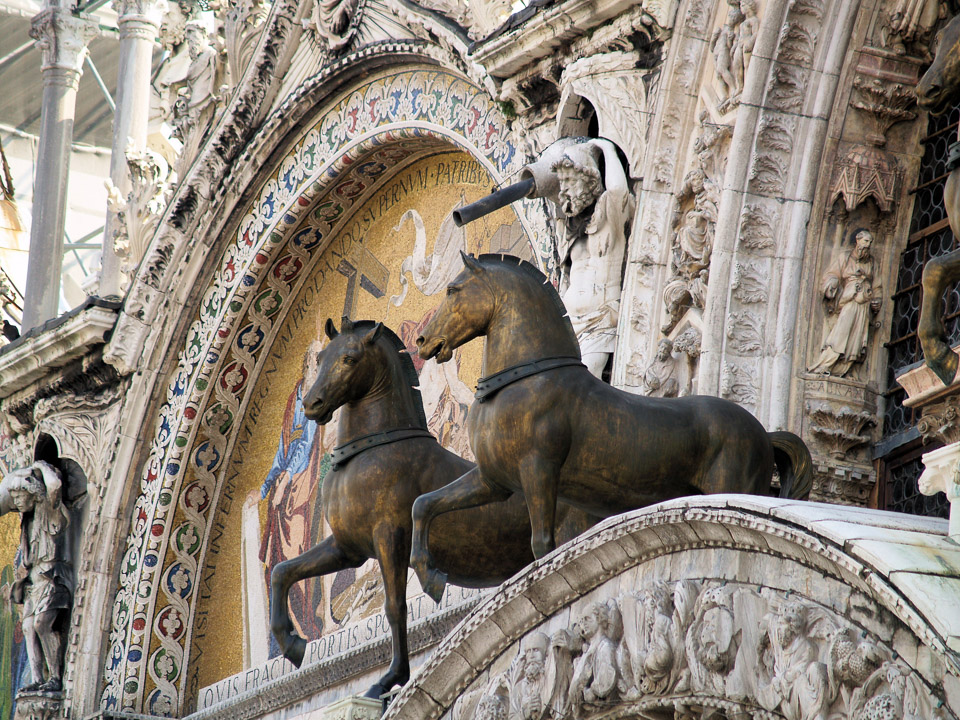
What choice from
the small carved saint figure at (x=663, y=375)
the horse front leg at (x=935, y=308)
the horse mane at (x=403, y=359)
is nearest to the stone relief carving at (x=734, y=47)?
the small carved saint figure at (x=663, y=375)

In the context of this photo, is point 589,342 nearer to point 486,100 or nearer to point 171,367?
point 486,100

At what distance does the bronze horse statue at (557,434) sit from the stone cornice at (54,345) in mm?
6367

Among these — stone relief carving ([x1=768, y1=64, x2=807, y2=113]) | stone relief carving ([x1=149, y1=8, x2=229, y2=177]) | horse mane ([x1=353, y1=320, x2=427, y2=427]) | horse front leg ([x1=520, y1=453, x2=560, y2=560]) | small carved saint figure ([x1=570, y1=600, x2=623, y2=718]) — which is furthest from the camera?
stone relief carving ([x1=149, y1=8, x2=229, y2=177])

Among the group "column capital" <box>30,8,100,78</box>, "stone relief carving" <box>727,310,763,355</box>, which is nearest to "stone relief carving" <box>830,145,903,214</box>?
"stone relief carving" <box>727,310,763,355</box>

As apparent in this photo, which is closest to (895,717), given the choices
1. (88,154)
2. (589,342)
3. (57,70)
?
(589,342)

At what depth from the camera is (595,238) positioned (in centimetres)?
761

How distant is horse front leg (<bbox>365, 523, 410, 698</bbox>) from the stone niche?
88 centimetres

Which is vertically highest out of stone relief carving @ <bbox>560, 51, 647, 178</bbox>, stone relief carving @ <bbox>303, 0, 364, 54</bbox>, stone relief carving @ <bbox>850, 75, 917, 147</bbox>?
stone relief carving @ <bbox>303, 0, 364, 54</bbox>

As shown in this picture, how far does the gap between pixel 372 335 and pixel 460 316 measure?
3.44 feet

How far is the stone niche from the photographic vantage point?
166 inches

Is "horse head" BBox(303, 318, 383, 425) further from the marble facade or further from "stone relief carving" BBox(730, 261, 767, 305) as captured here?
"stone relief carving" BBox(730, 261, 767, 305)

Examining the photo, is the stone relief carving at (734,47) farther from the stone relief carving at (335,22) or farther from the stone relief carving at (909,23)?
the stone relief carving at (335,22)

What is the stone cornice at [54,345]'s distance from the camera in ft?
39.5

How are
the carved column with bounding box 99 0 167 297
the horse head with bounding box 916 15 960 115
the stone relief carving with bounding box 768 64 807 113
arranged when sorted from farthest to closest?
the carved column with bounding box 99 0 167 297 → the stone relief carving with bounding box 768 64 807 113 → the horse head with bounding box 916 15 960 115
